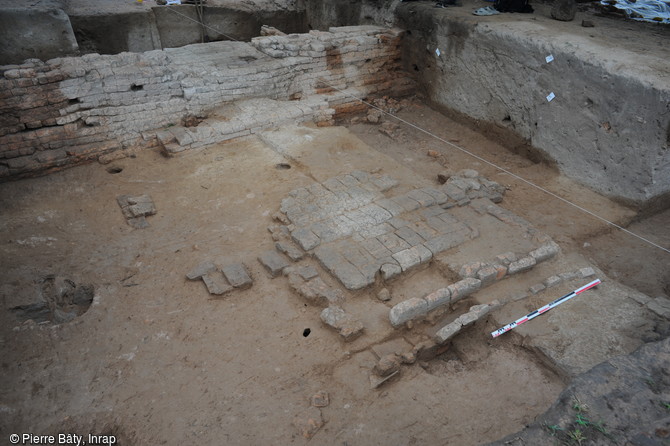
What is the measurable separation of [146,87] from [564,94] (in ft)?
18.7

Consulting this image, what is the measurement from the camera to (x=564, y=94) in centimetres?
646

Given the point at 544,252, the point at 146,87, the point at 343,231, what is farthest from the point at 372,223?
the point at 146,87

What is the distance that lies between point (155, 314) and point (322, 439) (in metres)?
1.91

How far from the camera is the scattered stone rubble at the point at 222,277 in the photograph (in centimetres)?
454

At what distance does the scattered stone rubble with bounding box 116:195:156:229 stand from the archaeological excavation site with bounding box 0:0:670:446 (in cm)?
2

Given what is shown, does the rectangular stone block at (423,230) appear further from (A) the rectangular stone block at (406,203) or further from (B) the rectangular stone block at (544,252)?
(B) the rectangular stone block at (544,252)

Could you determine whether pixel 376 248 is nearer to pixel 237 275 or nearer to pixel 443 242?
pixel 443 242

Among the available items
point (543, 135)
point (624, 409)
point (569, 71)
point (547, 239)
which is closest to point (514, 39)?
point (569, 71)

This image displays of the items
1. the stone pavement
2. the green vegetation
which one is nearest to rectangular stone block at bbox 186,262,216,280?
the stone pavement

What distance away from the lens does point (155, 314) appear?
432 cm

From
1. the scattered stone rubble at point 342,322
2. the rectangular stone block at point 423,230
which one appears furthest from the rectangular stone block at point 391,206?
the scattered stone rubble at point 342,322

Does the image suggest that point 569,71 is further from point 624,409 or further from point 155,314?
point 155,314

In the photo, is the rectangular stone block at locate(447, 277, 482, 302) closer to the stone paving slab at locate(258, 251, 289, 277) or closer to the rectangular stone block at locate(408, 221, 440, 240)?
the rectangular stone block at locate(408, 221, 440, 240)

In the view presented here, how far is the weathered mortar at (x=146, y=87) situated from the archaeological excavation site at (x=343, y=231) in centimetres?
3
